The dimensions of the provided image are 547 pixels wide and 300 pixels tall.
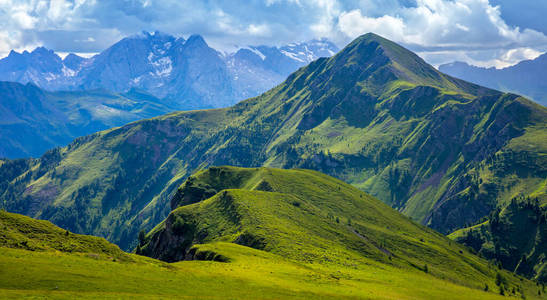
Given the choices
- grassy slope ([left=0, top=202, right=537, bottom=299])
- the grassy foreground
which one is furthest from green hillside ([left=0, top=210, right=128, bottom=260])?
the grassy foreground

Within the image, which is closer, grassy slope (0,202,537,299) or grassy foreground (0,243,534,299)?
grassy foreground (0,243,534,299)

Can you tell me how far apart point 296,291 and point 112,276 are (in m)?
40.7

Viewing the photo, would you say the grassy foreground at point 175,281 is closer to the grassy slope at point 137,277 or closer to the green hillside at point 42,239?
the grassy slope at point 137,277

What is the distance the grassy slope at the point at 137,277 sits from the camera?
76812mm

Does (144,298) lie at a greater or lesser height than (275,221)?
lesser

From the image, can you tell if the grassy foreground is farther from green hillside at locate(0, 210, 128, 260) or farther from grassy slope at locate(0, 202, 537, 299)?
green hillside at locate(0, 210, 128, 260)

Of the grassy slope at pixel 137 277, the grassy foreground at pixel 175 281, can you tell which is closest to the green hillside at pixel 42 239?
the grassy slope at pixel 137 277

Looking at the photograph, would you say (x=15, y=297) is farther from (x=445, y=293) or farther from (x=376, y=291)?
(x=445, y=293)

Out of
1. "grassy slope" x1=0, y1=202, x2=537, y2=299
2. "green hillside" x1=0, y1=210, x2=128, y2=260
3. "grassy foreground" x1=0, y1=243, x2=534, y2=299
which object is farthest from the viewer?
"green hillside" x1=0, y1=210, x2=128, y2=260

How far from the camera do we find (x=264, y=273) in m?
114

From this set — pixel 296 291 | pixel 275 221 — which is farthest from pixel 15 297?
pixel 275 221

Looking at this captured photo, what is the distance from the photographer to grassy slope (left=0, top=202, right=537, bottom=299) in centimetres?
7681

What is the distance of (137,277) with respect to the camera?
89.6 meters

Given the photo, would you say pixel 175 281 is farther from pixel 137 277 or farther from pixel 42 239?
pixel 42 239
